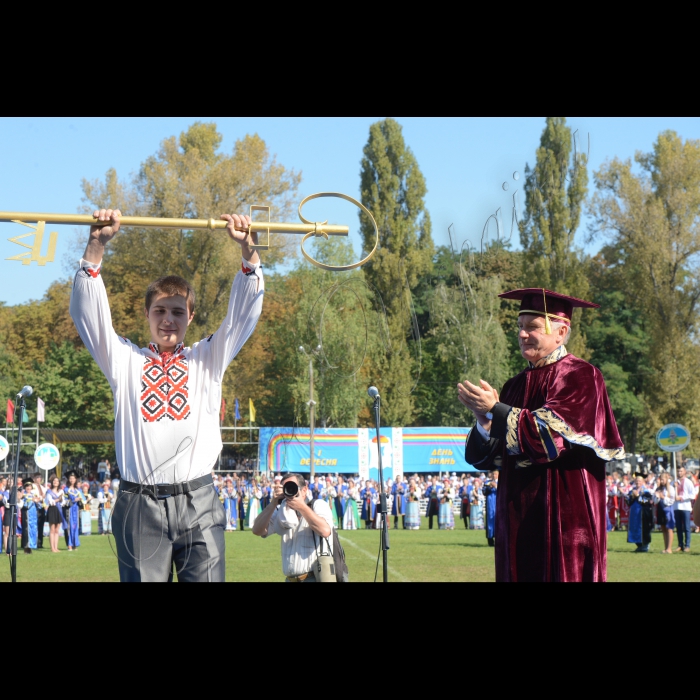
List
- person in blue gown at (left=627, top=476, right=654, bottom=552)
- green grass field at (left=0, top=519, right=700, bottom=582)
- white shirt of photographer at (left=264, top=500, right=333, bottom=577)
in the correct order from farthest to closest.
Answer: person in blue gown at (left=627, top=476, right=654, bottom=552) → green grass field at (left=0, top=519, right=700, bottom=582) → white shirt of photographer at (left=264, top=500, right=333, bottom=577)

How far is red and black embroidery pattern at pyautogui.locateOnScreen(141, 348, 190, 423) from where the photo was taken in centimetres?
339

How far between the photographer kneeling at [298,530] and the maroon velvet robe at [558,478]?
5.63 feet

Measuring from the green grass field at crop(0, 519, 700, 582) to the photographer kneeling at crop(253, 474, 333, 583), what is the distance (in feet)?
16.0

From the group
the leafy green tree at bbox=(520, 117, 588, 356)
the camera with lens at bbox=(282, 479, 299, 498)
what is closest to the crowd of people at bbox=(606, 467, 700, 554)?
the leafy green tree at bbox=(520, 117, 588, 356)

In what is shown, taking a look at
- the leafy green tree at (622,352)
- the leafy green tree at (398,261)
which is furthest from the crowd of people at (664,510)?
the leafy green tree at (622,352)

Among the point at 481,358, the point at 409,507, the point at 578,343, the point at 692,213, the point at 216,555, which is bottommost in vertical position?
the point at 409,507

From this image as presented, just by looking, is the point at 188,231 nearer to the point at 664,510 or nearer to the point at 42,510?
the point at 42,510

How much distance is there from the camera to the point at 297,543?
5.48 metres

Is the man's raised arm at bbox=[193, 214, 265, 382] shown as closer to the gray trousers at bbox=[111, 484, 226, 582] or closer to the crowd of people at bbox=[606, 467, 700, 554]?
the gray trousers at bbox=[111, 484, 226, 582]

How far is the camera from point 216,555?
11.0 ft

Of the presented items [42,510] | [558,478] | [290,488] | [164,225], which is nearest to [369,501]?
[42,510]

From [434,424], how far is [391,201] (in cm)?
1560

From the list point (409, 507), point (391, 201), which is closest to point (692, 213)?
point (409, 507)
